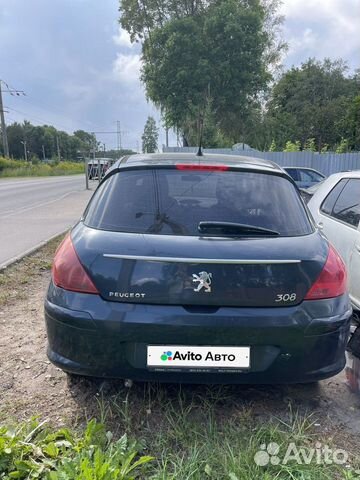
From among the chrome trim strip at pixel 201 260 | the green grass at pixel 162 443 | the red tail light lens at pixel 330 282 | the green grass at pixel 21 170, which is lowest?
the green grass at pixel 21 170

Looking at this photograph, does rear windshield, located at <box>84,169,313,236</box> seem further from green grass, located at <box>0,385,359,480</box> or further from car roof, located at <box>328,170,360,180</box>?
car roof, located at <box>328,170,360,180</box>

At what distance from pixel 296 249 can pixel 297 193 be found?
60cm

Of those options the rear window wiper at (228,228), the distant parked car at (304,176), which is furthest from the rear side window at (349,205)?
the distant parked car at (304,176)

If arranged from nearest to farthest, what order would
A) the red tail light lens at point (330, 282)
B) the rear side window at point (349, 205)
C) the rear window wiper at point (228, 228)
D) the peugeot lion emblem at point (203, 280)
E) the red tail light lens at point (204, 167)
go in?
the peugeot lion emblem at point (203, 280) → the red tail light lens at point (330, 282) → the rear window wiper at point (228, 228) → the red tail light lens at point (204, 167) → the rear side window at point (349, 205)

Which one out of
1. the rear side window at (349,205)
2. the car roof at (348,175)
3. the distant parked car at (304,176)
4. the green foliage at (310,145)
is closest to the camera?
the rear side window at (349,205)

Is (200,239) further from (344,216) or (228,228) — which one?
(344,216)

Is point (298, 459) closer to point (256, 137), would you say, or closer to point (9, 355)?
point (9, 355)

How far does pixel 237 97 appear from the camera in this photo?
2583 cm

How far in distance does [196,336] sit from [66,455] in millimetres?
889

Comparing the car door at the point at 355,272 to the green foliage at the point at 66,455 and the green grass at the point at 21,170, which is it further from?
the green grass at the point at 21,170

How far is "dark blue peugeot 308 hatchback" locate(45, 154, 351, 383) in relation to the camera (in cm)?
209

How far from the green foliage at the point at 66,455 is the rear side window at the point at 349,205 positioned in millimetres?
3134

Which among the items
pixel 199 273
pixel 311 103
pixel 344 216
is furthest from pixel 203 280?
pixel 311 103

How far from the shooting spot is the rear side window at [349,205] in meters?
4.12
